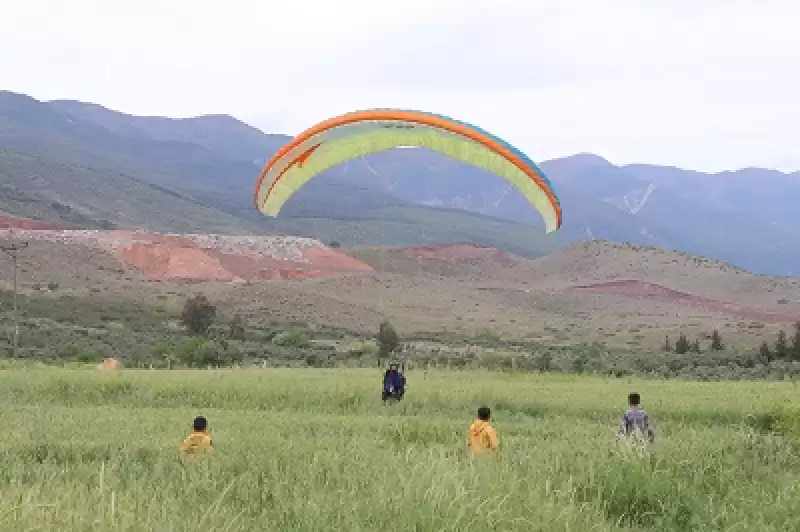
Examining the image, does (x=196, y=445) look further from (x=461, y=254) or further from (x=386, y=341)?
(x=461, y=254)

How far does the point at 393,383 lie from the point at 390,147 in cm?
482

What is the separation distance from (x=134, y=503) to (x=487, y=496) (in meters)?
2.58

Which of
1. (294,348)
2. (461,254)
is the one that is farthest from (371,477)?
(461,254)

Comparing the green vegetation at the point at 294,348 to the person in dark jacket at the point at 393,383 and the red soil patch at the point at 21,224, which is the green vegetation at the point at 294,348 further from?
the red soil patch at the point at 21,224

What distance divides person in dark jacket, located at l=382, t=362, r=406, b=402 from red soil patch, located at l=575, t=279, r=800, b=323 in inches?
2929

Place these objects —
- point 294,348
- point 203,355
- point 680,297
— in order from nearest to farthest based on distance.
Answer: point 203,355 → point 294,348 → point 680,297

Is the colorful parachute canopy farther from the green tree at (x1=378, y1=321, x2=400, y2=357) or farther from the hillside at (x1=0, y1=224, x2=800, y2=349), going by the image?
the hillside at (x1=0, y1=224, x2=800, y2=349)

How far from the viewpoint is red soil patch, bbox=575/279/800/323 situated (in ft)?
296

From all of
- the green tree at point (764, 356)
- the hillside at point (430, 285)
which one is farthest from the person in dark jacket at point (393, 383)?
the hillside at point (430, 285)

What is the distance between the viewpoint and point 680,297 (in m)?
104

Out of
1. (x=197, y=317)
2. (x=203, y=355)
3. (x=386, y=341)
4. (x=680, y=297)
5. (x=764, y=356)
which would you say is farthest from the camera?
(x=680, y=297)

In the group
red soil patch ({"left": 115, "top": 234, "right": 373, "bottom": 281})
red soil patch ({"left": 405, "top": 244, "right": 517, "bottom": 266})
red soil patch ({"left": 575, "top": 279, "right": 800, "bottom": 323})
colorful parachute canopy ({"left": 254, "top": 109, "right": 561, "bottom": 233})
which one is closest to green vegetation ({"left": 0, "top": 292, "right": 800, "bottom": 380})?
colorful parachute canopy ({"left": 254, "top": 109, "right": 561, "bottom": 233})

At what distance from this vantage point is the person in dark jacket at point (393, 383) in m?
19.3

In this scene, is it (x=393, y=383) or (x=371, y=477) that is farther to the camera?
(x=393, y=383)
